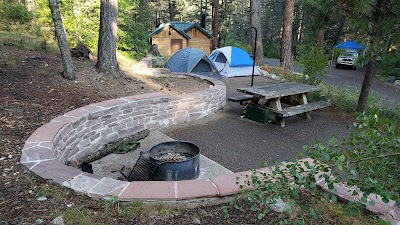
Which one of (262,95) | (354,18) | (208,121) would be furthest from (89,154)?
(354,18)

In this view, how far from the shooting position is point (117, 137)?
4828 millimetres

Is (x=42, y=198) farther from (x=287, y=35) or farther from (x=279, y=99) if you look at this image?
(x=287, y=35)

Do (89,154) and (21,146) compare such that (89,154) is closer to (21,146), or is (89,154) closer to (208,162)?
(21,146)

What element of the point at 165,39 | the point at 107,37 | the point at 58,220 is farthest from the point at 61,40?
the point at 165,39

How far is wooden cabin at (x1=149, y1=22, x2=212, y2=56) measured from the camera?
21.0 metres

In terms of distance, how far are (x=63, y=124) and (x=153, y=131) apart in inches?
78.4

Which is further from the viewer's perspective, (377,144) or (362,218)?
(362,218)

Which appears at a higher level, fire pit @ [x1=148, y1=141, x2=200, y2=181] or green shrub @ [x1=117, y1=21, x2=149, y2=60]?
green shrub @ [x1=117, y1=21, x2=149, y2=60]

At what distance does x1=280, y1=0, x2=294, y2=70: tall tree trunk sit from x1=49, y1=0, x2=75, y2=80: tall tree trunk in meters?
8.73

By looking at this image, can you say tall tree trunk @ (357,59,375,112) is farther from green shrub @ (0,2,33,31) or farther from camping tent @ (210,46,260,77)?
green shrub @ (0,2,33,31)

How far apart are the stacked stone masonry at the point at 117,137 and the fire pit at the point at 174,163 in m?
0.80

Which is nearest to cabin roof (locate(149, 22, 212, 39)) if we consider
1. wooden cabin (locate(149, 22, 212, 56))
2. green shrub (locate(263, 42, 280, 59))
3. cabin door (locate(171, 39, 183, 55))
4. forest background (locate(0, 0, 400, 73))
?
wooden cabin (locate(149, 22, 212, 56))

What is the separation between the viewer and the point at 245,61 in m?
11.8

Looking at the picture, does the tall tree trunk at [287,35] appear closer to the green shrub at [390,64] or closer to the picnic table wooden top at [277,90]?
the picnic table wooden top at [277,90]
